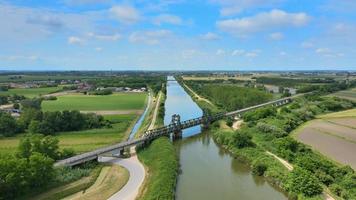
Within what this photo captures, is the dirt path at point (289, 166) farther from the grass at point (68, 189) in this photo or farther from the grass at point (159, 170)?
the grass at point (68, 189)

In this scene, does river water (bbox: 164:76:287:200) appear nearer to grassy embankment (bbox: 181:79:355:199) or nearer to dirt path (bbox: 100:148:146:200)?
grassy embankment (bbox: 181:79:355:199)

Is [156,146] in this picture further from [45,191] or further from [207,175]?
[45,191]

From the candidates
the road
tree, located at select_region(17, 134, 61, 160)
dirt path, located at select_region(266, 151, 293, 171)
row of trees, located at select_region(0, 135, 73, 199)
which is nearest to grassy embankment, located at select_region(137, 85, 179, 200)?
the road

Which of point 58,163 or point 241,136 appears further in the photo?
point 241,136

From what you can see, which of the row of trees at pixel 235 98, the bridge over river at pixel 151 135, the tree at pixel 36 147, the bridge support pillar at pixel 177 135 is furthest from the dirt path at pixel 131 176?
the row of trees at pixel 235 98

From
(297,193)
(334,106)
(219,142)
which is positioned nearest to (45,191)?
(297,193)
